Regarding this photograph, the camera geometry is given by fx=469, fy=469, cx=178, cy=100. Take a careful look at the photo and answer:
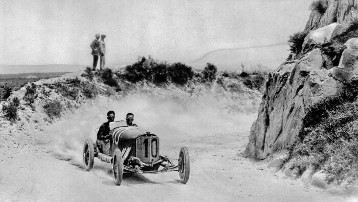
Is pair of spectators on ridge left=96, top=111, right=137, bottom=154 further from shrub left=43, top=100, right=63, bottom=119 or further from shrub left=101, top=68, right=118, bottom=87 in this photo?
shrub left=101, top=68, right=118, bottom=87

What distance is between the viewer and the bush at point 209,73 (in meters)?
41.0

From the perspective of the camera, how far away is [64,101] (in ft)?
97.3

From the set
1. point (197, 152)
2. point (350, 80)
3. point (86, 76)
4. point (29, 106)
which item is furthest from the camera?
point (86, 76)

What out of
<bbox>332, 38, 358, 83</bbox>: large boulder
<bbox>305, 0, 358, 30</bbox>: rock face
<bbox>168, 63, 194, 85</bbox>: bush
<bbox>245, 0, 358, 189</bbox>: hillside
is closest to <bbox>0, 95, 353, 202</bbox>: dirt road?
<bbox>245, 0, 358, 189</bbox>: hillside

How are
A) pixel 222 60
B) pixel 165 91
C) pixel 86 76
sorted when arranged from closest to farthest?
pixel 86 76 < pixel 165 91 < pixel 222 60

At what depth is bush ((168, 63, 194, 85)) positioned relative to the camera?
38844mm

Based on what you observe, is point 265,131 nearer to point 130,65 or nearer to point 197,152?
point 197,152

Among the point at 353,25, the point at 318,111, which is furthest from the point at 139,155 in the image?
the point at 353,25

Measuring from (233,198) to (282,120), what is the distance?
5.97 meters

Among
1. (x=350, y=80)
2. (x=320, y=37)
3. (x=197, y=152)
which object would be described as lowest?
(x=197, y=152)

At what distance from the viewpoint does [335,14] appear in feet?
64.7

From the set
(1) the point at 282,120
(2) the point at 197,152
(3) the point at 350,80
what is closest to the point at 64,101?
(2) the point at 197,152

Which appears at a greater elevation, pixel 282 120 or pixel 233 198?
pixel 282 120

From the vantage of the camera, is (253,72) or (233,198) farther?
(253,72)
